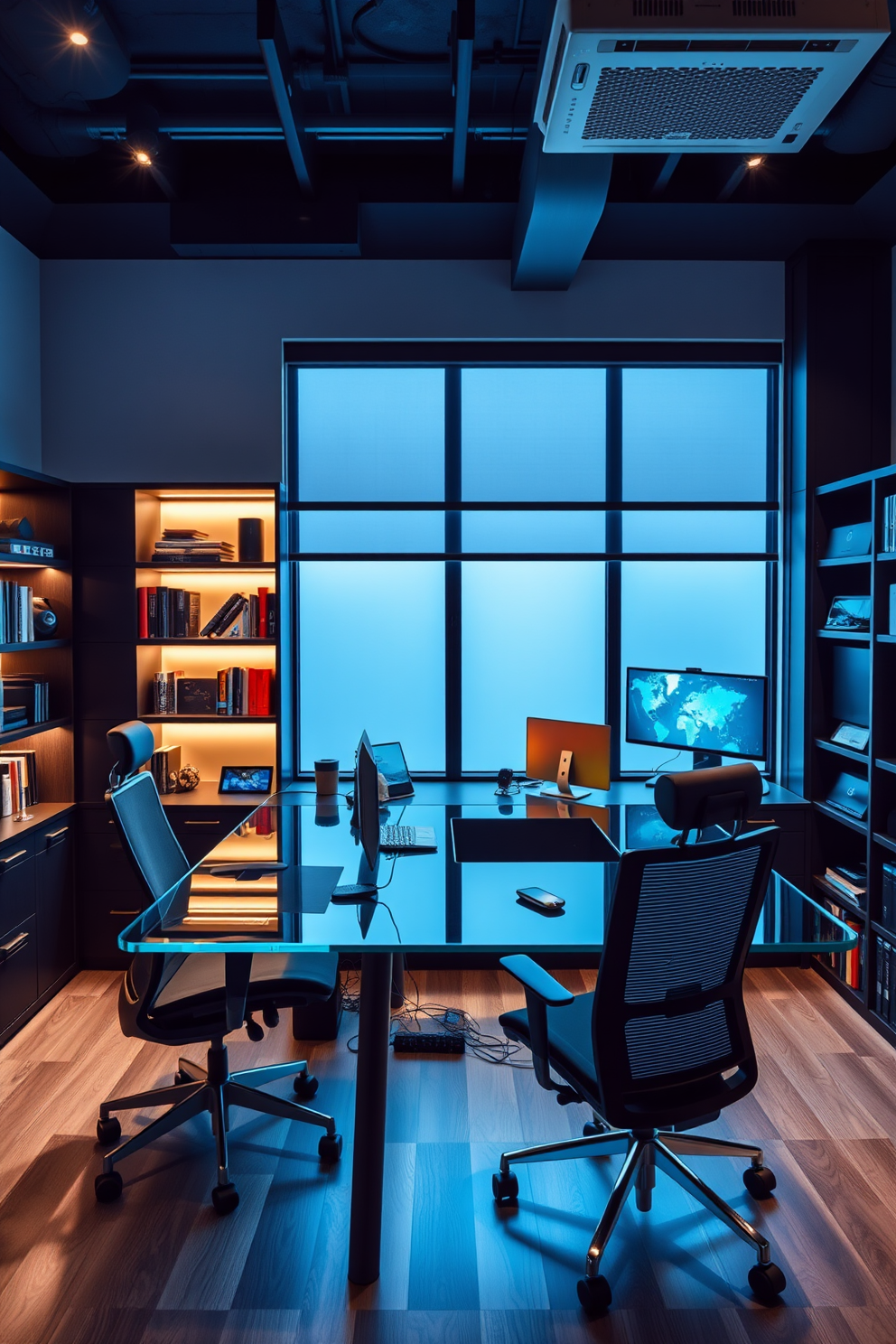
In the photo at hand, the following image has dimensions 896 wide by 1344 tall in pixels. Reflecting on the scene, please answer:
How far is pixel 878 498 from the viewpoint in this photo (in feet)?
12.5

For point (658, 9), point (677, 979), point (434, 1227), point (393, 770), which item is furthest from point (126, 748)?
point (658, 9)

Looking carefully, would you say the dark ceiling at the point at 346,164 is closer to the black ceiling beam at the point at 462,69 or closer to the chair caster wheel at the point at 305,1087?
the black ceiling beam at the point at 462,69

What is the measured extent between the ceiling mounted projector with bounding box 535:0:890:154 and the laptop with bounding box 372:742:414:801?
2.63m

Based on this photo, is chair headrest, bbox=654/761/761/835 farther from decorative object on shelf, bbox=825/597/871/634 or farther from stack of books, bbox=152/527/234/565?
stack of books, bbox=152/527/234/565

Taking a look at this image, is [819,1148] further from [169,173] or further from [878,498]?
[169,173]

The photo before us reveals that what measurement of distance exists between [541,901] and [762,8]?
2.29 m

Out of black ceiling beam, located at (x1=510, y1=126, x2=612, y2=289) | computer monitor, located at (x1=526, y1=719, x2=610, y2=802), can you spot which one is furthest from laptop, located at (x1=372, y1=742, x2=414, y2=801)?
black ceiling beam, located at (x1=510, y1=126, x2=612, y2=289)

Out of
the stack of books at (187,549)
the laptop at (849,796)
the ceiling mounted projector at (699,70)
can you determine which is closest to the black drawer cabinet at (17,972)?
the stack of books at (187,549)

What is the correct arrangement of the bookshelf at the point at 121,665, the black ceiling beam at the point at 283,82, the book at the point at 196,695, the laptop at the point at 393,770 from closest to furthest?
the black ceiling beam at the point at 283,82, the laptop at the point at 393,770, the bookshelf at the point at 121,665, the book at the point at 196,695

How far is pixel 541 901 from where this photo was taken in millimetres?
2553

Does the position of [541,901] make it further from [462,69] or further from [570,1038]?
[462,69]

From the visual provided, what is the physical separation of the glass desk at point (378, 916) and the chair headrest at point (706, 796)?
1.39ft

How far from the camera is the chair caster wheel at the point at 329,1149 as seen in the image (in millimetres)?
2807

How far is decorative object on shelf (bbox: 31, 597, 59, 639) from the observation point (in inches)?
163
